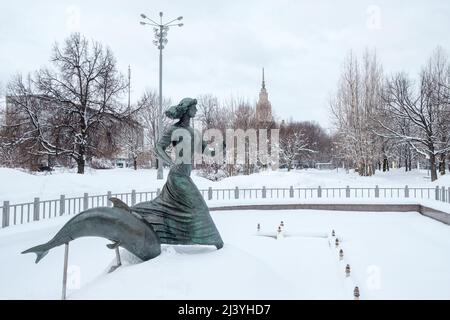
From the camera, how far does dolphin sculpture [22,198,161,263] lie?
18.3ft

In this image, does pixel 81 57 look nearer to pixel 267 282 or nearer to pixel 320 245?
pixel 320 245

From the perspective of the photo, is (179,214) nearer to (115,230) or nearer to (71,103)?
(115,230)

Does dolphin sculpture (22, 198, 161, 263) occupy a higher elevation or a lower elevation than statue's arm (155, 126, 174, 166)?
lower

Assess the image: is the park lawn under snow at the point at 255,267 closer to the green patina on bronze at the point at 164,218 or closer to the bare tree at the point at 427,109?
the green patina on bronze at the point at 164,218

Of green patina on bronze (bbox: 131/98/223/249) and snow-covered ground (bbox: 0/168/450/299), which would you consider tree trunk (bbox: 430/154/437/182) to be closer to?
snow-covered ground (bbox: 0/168/450/299)

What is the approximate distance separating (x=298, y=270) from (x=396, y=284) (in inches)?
74.6

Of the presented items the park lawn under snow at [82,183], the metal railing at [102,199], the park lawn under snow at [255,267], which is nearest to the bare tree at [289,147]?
the park lawn under snow at [82,183]

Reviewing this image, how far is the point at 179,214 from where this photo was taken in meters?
6.61

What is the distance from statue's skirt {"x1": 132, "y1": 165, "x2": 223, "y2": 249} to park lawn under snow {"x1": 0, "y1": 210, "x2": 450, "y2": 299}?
0.27 meters

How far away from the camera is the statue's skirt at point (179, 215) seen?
6.61m

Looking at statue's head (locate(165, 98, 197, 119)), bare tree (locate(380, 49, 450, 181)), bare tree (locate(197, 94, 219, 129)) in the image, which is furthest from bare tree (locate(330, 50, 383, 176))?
statue's head (locate(165, 98, 197, 119))

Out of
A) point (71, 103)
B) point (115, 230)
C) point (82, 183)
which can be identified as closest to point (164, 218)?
point (115, 230)

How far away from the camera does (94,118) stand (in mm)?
25703

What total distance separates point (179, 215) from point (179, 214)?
2 centimetres
